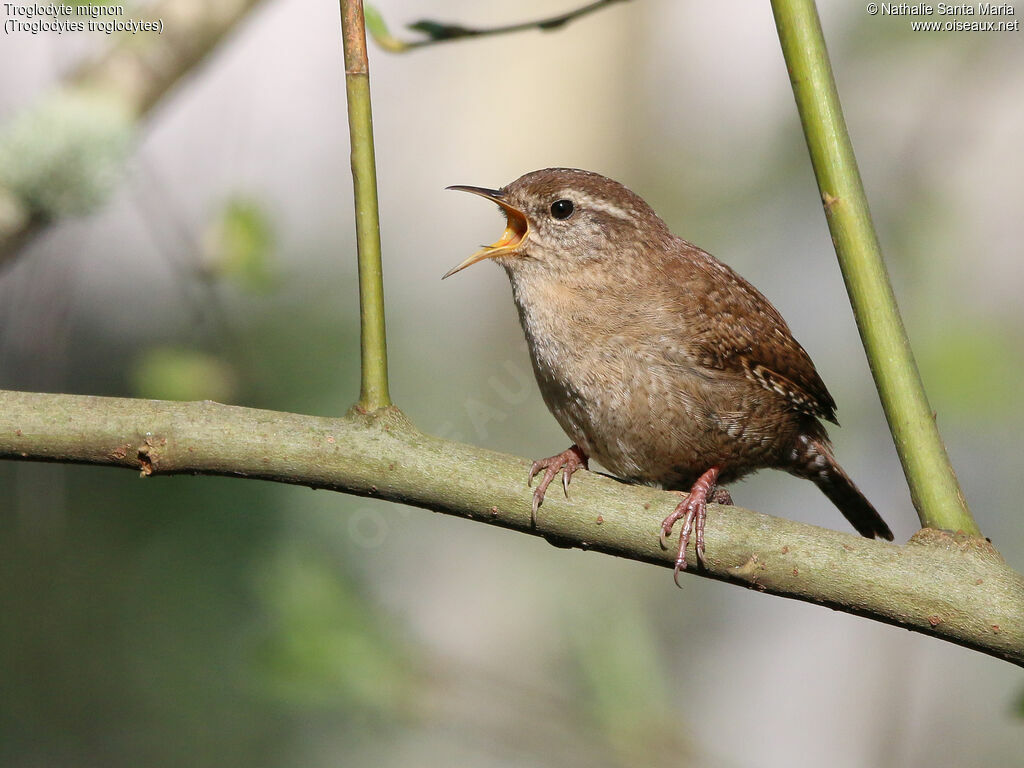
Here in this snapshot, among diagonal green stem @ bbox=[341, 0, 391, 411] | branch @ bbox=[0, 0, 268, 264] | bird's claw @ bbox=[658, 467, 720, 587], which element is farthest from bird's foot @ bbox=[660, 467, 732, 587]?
branch @ bbox=[0, 0, 268, 264]

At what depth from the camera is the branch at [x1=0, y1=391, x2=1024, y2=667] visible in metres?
1.57

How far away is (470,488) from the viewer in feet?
5.47

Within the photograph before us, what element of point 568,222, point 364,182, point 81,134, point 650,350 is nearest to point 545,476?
point 364,182

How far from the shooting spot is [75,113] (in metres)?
A: 2.63

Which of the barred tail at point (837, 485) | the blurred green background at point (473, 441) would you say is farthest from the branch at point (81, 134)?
the barred tail at point (837, 485)

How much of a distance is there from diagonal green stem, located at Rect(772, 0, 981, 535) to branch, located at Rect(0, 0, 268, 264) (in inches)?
68.0

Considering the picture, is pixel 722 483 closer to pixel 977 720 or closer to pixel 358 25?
pixel 358 25

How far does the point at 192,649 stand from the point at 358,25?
2.61 metres

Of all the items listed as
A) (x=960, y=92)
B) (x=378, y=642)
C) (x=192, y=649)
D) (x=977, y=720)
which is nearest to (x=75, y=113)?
(x=378, y=642)

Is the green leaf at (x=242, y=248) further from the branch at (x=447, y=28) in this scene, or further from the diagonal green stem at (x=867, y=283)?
the diagonal green stem at (x=867, y=283)

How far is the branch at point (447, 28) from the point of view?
187cm

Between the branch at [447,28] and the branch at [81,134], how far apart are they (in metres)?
0.89

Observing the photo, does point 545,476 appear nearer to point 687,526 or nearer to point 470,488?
point 470,488

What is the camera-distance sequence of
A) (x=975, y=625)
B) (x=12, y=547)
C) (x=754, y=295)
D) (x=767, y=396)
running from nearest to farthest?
(x=975, y=625)
(x=767, y=396)
(x=754, y=295)
(x=12, y=547)
